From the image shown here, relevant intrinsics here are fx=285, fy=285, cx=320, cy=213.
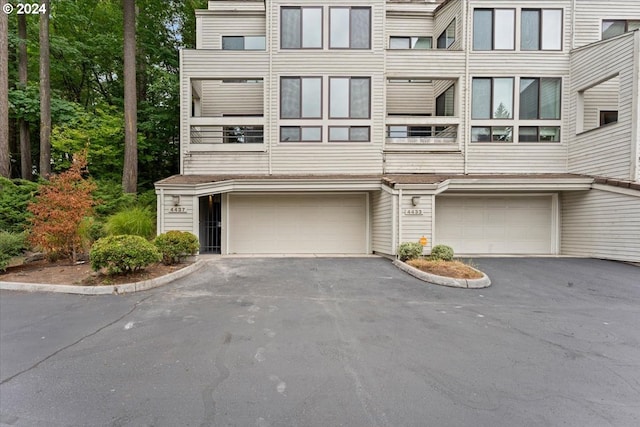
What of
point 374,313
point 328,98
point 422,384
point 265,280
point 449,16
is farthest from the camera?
point 449,16

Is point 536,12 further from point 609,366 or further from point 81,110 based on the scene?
point 81,110

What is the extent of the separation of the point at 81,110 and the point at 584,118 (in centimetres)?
2235

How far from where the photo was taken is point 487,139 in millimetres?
11586

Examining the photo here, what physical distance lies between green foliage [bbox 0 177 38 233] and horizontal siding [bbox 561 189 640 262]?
19.6 meters

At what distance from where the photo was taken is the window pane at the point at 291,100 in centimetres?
1141

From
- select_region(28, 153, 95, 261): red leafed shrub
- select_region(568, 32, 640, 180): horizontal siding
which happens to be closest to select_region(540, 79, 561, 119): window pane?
select_region(568, 32, 640, 180): horizontal siding

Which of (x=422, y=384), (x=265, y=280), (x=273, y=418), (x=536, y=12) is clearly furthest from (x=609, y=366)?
(x=536, y=12)

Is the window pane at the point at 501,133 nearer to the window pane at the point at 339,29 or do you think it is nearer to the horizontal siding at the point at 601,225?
the horizontal siding at the point at 601,225

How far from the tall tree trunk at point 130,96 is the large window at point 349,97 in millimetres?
8662

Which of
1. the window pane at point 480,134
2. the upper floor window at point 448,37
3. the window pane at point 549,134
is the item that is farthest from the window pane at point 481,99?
the upper floor window at point 448,37

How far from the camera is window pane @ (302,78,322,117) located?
1138 cm

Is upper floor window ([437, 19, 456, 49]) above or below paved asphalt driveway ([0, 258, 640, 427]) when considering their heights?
above

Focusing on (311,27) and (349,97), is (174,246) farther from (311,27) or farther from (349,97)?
(311,27)

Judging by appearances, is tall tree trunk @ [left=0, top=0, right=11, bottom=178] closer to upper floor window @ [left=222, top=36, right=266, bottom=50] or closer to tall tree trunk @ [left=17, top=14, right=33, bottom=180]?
tall tree trunk @ [left=17, top=14, right=33, bottom=180]
